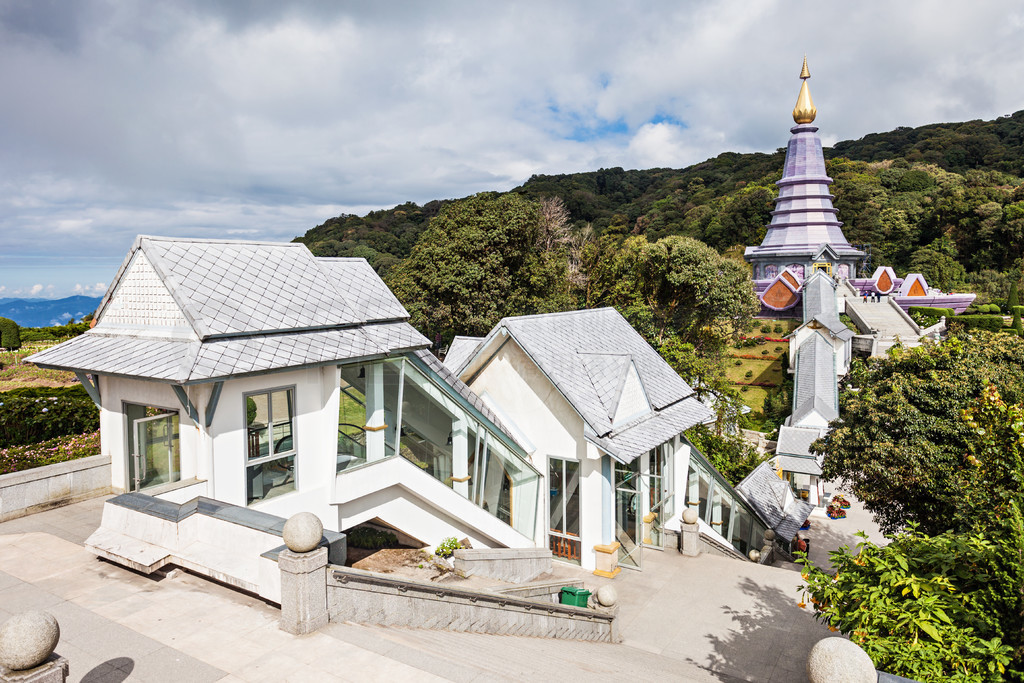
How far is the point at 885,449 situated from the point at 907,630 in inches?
248

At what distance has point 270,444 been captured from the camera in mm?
9766

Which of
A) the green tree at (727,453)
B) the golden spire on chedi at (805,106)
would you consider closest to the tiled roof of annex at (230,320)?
the green tree at (727,453)

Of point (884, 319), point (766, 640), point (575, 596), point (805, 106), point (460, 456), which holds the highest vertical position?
point (805, 106)

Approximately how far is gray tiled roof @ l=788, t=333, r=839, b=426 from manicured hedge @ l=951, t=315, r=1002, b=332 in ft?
43.8

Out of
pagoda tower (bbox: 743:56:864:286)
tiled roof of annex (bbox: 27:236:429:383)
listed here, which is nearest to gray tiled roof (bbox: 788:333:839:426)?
pagoda tower (bbox: 743:56:864:286)

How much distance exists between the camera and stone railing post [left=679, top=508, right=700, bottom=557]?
621 inches

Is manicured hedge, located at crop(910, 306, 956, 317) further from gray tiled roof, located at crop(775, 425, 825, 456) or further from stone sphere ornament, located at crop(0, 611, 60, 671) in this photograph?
stone sphere ornament, located at crop(0, 611, 60, 671)

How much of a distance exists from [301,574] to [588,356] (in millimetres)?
10524

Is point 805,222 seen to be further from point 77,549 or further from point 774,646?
point 77,549

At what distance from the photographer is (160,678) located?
5895 millimetres

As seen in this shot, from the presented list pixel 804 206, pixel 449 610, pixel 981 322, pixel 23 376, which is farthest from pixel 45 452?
pixel 804 206

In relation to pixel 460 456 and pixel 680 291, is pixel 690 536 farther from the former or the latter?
pixel 680 291

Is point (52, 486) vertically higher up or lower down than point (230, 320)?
lower down

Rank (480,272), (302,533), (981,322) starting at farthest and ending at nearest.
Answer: (981,322)
(480,272)
(302,533)
